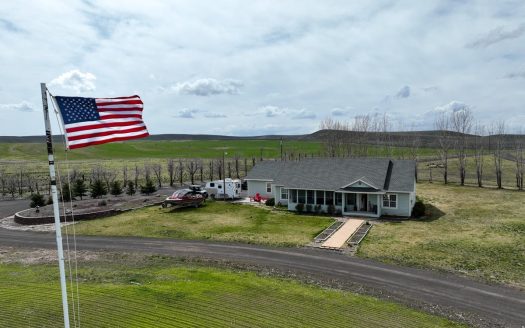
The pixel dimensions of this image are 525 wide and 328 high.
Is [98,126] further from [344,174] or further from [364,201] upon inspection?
[344,174]

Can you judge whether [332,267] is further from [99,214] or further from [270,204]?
[99,214]

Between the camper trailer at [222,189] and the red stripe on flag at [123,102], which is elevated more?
the red stripe on flag at [123,102]

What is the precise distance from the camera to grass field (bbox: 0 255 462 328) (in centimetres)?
1385

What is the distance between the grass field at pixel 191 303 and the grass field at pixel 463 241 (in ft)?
24.3

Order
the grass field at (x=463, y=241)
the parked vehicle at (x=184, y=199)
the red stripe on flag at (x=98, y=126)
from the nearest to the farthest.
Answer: the red stripe on flag at (x=98, y=126)
the grass field at (x=463, y=241)
the parked vehicle at (x=184, y=199)

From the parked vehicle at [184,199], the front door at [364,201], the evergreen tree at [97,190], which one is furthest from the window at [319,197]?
the evergreen tree at [97,190]

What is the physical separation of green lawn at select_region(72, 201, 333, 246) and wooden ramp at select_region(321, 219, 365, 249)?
150 centimetres

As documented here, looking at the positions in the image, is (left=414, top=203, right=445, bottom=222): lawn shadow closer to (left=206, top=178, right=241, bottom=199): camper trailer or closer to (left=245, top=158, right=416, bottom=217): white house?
(left=245, top=158, right=416, bottom=217): white house

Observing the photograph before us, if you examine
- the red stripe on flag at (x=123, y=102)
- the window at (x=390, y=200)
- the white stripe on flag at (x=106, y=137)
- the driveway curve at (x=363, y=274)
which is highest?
the red stripe on flag at (x=123, y=102)

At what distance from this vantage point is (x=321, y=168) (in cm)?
4288

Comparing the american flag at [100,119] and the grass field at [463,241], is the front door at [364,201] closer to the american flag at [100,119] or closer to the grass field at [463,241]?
the grass field at [463,241]

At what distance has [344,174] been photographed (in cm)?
4031

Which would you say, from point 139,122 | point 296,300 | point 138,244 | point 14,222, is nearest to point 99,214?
point 14,222

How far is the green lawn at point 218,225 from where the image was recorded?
29.2m
